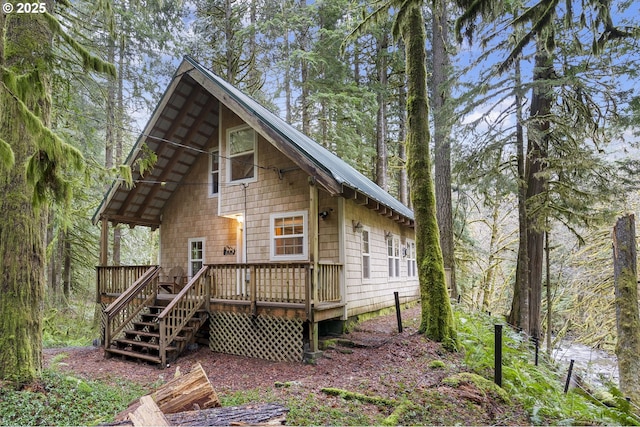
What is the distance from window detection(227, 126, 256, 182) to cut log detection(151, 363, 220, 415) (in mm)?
6905

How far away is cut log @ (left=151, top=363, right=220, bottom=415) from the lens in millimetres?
4566

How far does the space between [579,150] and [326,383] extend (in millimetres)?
9689

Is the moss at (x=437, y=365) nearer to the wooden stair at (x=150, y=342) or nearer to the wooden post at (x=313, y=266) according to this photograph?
the wooden post at (x=313, y=266)

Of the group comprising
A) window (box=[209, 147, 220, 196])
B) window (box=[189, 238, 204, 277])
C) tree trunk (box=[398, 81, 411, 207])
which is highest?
tree trunk (box=[398, 81, 411, 207])

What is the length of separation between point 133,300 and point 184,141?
4955 mm

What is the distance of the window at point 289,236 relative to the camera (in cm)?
996

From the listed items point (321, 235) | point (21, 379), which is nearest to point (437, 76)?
point (321, 235)

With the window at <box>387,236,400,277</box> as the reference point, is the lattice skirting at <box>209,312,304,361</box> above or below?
below

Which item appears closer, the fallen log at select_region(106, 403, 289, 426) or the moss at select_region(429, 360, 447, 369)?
the fallen log at select_region(106, 403, 289, 426)

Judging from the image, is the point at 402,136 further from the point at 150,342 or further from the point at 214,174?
the point at 150,342

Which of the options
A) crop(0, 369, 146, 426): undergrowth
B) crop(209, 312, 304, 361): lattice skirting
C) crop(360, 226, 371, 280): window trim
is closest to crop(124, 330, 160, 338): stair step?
crop(209, 312, 304, 361): lattice skirting

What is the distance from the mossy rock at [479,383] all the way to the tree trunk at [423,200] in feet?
5.67

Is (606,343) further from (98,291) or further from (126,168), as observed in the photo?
(98,291)

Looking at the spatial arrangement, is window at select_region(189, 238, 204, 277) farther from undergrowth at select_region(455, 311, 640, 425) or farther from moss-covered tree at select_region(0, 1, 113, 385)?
undergrowth at select_region(455, 311, 640, 425)
